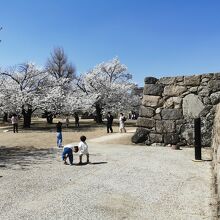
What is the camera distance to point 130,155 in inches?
561

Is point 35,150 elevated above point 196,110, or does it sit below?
below

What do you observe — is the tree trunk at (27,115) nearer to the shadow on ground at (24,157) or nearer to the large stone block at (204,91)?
the shadow on ground at (24,157)

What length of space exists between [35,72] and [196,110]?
905 inches

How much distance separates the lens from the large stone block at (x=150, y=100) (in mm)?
17734

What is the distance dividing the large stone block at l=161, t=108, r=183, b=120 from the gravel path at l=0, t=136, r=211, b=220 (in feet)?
11.8

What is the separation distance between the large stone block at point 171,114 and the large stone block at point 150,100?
564 mm

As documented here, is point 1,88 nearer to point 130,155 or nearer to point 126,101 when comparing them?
point 126,101

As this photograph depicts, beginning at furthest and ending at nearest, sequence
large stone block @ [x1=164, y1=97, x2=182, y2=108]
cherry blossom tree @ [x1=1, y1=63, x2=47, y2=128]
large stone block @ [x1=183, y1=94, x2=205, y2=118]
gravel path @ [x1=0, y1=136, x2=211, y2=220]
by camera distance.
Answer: cherry blossom tree @ [x1=1, y1=63, x2=47, y2=128] < large stone block @ [x1=164, y1=97, x2=182, y2=108] < large stone block @ [x1=183, y1=94, x2=205, y2=118] < gravel path @ [x1=0, y1=136, x2=211, y2=220]

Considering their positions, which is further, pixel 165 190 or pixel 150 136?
pixel 150 136

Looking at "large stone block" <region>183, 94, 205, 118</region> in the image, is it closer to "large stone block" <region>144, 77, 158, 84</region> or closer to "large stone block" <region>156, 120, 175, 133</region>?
"large stone block" <region>156, 120, 175, 133</region>

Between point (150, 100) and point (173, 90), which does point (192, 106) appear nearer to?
point (173, 90)

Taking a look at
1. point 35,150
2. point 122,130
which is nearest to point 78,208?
point 35,150

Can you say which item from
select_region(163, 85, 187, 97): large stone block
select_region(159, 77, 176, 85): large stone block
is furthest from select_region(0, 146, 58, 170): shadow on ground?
select_region(159, 77, 176, 85): large stone block

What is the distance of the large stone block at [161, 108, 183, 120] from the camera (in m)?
17.2
